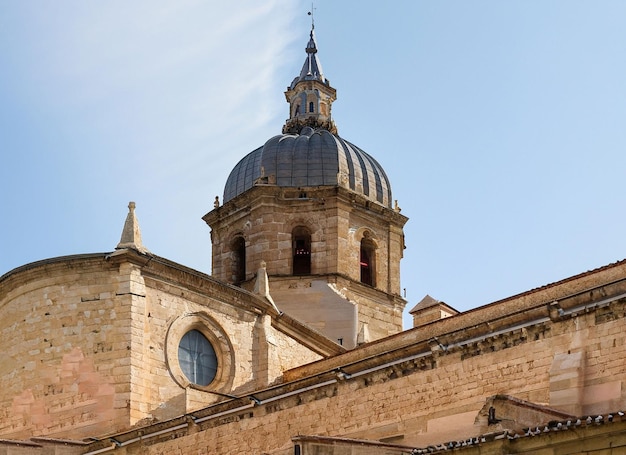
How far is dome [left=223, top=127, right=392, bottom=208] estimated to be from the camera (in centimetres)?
3706

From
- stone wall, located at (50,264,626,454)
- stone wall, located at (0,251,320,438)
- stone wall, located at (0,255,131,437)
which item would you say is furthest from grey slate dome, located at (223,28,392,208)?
stone wall, located at (50,264,626,454)

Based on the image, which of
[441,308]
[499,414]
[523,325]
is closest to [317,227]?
[441,308]

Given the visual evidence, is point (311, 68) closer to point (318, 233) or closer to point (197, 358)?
point (318, 233)

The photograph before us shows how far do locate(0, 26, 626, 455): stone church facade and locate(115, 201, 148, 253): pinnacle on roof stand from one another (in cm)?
6

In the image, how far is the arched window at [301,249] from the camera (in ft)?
119

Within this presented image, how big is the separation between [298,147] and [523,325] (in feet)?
60.4

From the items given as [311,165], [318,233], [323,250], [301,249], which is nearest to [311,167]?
[311,165]

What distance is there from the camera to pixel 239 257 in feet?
122

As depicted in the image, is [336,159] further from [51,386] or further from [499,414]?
[499,414]

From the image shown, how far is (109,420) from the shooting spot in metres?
25.4

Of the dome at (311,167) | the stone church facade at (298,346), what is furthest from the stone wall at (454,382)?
the dome at (311,167)

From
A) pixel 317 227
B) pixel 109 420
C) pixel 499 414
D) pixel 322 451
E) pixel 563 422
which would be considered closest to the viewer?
pixel 563 422

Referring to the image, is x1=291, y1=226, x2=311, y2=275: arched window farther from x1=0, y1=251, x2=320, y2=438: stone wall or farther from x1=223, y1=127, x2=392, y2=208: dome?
x1=0, y1=251, x2=320, y2=438: stone wall

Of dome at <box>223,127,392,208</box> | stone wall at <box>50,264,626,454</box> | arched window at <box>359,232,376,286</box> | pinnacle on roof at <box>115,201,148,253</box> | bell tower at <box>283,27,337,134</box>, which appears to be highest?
bell tower at <box>283,27,337,134</box>
